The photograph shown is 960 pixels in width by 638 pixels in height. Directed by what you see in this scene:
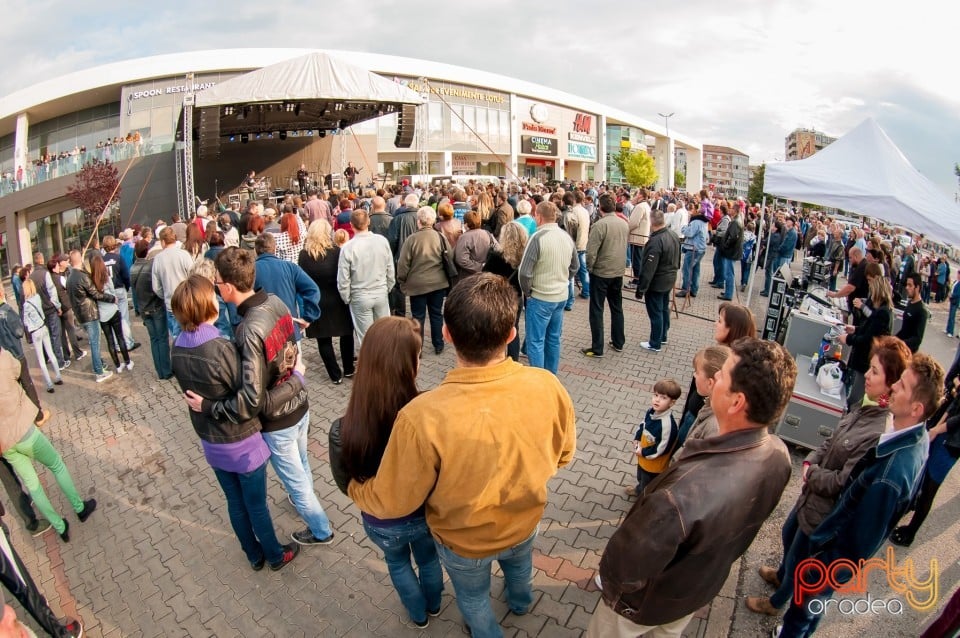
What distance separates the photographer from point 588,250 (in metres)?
6.25

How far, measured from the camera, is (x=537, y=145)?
5153 centimetres

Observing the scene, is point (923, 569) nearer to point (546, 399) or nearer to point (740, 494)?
point (740, 494)

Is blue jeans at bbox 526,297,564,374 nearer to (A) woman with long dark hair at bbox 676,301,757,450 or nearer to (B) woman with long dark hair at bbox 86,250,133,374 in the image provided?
(A) woman with long dark hair at bbox 676,301,757,450

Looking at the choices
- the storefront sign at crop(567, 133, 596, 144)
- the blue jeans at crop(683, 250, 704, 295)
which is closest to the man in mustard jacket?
the blue jeans at crop(683, 250, 704, 295)

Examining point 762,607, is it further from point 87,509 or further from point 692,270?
point 692,270

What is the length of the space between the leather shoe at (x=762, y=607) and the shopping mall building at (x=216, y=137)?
13.8 meters

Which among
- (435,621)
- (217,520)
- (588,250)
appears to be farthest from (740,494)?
(588,250)

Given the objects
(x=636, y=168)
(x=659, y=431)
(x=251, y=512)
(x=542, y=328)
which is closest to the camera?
(x=251, y=512)

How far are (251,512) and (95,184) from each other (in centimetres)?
2535

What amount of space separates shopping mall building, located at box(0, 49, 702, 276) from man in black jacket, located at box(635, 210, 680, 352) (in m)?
10.7

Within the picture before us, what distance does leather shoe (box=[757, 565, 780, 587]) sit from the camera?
2936 mm

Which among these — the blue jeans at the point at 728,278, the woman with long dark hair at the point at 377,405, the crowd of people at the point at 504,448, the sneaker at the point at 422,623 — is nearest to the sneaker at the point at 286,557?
the crowd of people at the point at 504,448

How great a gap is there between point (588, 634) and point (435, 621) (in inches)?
39.2

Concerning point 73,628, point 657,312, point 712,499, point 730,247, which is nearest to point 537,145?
point 730,247
